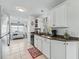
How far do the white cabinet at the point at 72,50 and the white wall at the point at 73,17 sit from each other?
1.40ft

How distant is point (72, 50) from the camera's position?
2.26 metres

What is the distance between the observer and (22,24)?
33.9 ft

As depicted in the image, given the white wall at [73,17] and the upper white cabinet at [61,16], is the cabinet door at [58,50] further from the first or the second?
the upper white cabinet at [61,16]

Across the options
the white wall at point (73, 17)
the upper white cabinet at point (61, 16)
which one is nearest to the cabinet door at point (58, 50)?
the white wall at point (73, 17)

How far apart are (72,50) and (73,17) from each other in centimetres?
112

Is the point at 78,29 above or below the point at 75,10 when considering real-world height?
below

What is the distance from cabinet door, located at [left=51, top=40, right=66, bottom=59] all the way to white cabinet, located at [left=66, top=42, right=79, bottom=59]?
0.37 feet

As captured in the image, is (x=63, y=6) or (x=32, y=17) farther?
(x=32, y=17)

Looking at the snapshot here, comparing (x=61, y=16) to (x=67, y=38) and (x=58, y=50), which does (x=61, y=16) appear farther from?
(x=58, y=50)

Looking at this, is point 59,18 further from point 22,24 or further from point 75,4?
point 22,24

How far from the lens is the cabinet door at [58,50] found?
7.58 feet

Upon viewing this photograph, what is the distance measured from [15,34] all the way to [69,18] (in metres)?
7.52

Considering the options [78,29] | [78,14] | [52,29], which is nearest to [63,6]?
[78,14]

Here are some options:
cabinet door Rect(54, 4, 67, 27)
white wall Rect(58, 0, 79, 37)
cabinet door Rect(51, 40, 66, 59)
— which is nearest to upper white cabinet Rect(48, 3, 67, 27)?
cabinet door Rect(54, 4, 67, 27)
